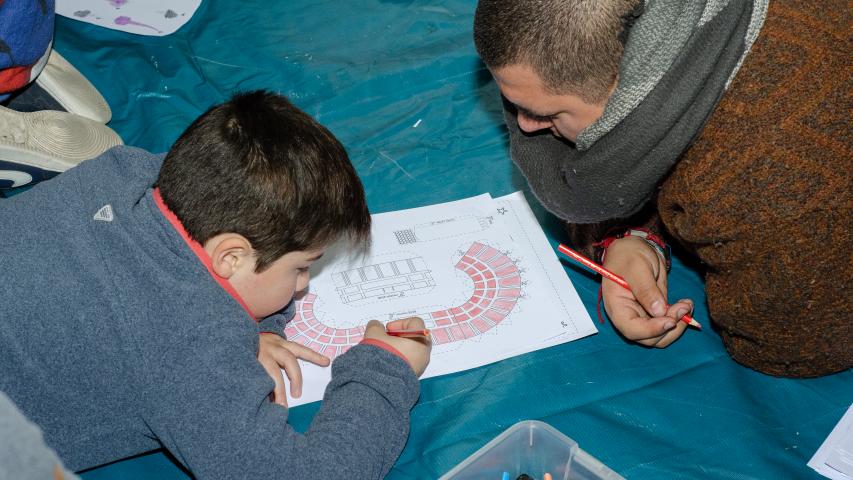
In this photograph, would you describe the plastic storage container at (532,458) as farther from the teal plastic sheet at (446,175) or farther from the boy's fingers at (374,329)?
the boy's fingers at (374,329)

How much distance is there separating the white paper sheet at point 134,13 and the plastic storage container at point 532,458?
1.14 meters

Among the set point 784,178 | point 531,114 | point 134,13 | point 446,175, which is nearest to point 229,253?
point 531,114

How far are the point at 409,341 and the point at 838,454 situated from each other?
1.84ft

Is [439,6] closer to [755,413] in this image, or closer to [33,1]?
[33,1]

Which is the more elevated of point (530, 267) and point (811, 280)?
point (811, 280)

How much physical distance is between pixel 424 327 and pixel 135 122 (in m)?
0.75

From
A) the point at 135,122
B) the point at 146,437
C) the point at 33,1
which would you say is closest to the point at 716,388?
the point at 146,437

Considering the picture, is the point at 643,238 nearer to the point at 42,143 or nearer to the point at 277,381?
the point at 277,381

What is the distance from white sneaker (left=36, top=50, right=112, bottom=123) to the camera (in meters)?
1.45

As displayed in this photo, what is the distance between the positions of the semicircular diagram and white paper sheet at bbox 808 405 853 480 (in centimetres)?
44

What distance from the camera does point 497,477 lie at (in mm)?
953

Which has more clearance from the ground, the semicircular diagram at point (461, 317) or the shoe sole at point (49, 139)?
the shoe sole at point (49, 139)

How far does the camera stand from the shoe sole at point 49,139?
1336 mm

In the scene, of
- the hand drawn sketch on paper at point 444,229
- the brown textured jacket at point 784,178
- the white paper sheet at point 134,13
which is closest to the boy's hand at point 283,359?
the hand drawn sketch on paper at point 444,229
